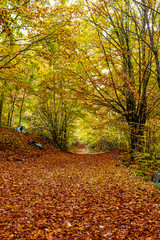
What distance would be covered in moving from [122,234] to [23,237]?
4.98 feet

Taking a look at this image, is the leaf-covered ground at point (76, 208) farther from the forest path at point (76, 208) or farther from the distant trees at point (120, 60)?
the distant trees at point (120, 60)

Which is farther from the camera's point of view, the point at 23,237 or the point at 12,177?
the point at 12,177

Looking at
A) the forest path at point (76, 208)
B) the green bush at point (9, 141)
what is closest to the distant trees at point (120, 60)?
the forest path at point (76, 208)

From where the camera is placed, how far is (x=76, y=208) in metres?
3.22

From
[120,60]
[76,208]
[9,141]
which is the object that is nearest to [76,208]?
[76,208]

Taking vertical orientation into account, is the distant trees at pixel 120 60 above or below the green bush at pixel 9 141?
above

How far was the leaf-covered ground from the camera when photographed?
2375mm

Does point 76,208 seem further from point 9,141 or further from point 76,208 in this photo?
point 9,141

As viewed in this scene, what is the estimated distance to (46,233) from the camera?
228 cm

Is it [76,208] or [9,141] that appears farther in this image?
[9,141]

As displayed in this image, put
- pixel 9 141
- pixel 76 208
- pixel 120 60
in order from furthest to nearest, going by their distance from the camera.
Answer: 1. pixel 9 141
2. pixel 120 60
3. pixel 76 208

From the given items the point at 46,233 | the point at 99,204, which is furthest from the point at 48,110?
the point at 46,233

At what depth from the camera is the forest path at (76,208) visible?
2.38m

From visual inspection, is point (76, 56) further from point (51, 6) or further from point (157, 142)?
point (157, 142)
